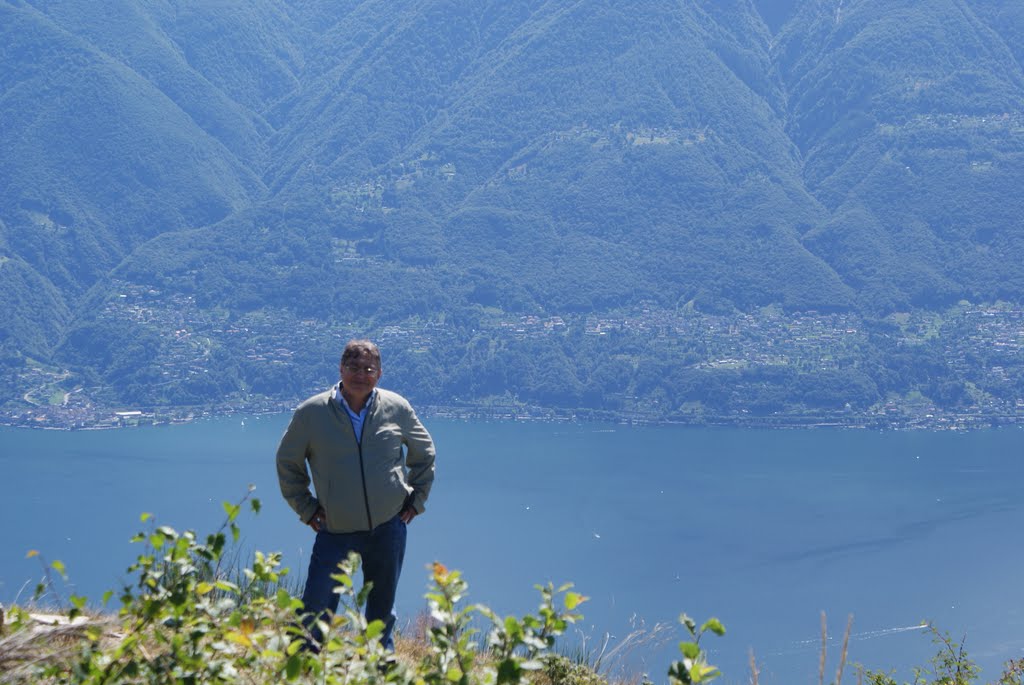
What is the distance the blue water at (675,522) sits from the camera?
128ft

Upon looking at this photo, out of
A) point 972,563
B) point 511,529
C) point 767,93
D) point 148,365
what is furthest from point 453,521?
point 767,93

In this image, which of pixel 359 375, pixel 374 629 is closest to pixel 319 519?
pixel 359 375

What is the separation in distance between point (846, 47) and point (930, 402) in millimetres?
65873

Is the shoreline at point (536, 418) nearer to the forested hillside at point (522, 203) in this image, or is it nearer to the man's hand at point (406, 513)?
the forested hillside at point (522, 203)

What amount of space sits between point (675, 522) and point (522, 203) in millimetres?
75333

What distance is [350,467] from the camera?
362cm

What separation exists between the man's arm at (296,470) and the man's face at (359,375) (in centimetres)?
17

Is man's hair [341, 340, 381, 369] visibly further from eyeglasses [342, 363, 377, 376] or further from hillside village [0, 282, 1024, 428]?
hillside village [0, 282, 1024, 428]

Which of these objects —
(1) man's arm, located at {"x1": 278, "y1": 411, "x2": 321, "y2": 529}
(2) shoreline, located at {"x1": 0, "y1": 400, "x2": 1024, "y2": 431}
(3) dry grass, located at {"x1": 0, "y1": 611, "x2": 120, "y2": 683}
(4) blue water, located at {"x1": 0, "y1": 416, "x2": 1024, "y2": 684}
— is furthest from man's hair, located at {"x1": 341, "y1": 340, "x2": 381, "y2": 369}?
(2) shoreline, located at {"x1": 0, "y1": 400, "x2": 1024, "y2": 431}

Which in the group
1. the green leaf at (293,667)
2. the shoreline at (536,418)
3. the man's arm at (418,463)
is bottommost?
the green leaf at (293,667)

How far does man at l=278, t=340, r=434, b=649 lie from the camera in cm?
361

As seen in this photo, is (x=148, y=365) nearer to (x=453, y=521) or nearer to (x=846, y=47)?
(x=453, y=521)

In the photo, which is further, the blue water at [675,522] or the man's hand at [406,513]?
the blue water at [675,522]

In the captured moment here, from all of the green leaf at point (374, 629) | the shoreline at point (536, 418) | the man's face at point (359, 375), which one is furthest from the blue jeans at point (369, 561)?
the shoreline at point (536, 418)
